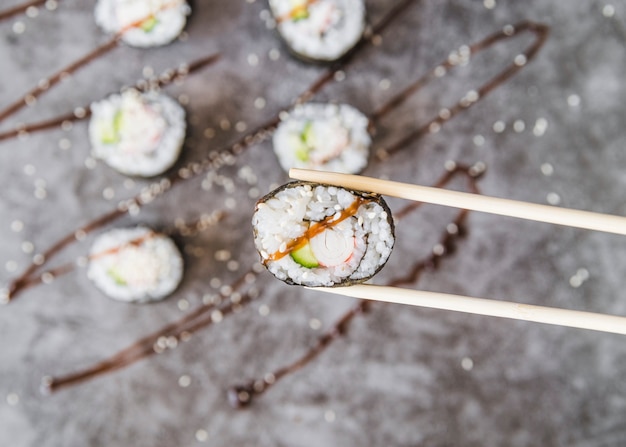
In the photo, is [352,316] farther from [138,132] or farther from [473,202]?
[138,132]

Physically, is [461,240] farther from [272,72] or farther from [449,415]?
[272,72]

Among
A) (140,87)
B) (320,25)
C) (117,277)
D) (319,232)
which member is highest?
(320,25)

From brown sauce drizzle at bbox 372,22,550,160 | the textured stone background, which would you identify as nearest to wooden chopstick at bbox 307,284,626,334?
the textured stone background

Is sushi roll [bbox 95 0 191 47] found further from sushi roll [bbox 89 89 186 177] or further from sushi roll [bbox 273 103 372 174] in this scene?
sushi roll [bbox 273 103 372 174]

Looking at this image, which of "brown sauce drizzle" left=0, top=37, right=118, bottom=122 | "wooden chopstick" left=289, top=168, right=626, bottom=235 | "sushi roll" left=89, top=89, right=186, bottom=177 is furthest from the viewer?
"brown sauce drizzle" left=0, top=37, right=118, bottom=122

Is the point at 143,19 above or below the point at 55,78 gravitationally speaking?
above

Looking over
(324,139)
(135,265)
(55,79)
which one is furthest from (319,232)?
(55,79)
